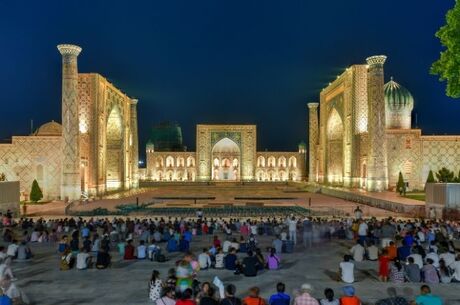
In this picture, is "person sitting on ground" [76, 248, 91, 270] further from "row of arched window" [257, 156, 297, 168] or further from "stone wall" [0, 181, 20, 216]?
"row of arched window" [257, 156, 297, 168]

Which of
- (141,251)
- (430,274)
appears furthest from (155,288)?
(430,274)

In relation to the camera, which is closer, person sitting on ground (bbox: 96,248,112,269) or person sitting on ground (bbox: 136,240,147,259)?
person sitting on ground (bbox: 96,248,112,269)

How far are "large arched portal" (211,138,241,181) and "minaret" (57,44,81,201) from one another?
90.6 ft

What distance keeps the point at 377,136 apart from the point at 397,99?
9.69m

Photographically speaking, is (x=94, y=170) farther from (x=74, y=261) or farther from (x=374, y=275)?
(x=374, y=275)

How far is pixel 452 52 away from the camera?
14914mm

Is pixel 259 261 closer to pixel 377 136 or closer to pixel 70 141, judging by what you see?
pixel 70 141

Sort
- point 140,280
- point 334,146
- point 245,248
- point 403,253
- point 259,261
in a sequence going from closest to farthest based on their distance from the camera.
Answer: point 140,280 < point 259,261 < point 403,253 < point 245,248 < point 334,146

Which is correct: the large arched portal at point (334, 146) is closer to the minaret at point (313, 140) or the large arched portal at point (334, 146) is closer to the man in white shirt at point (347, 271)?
the minaret at point (313, 140)

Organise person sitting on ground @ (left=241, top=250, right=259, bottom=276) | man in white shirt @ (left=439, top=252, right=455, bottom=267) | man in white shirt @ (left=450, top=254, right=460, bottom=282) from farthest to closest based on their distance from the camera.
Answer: man in white shirt @ (left=439, top=252, right=455, bottom=267)
person sitting on ground @ (left=241, top=250, right=259, bottom=276)
man in white shirt @ (left=450, top=254, right=460, bottom=282)

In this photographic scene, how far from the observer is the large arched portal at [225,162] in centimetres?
5016

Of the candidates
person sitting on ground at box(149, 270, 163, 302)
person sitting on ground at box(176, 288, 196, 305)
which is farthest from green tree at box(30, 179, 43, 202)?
person sitting on ground at box(176, 288, 196, 305)

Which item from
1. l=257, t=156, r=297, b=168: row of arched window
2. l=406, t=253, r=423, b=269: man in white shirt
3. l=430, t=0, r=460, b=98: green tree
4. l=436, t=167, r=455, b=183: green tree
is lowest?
l=406, t=253, r=423, b=269: man in white shirt

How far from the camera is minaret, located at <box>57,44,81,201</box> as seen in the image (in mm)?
22797
